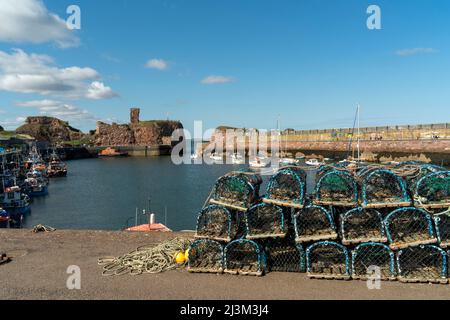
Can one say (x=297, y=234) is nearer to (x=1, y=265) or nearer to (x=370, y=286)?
(x=370, y=286)

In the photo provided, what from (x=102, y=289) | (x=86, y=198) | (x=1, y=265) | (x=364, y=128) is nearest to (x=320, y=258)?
(x=102, y=289)

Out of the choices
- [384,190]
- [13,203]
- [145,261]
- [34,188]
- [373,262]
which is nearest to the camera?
[373,262]

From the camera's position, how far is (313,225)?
721 cm

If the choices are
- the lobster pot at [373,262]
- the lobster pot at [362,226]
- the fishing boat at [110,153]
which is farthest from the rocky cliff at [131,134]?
the lobster pot at [373,262]

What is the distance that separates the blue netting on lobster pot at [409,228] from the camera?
6401 millimetres

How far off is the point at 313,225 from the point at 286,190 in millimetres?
1162

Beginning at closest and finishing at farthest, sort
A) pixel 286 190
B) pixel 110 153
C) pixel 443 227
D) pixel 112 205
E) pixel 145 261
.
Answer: pixel 443 227
pixel 145 261
pixel 286 190
pixel 112 205
pixel 110 153

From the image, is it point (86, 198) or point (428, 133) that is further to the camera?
point (428, 133)

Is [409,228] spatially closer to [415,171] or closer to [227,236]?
[415,171]

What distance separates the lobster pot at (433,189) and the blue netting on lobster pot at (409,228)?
455 millimetres

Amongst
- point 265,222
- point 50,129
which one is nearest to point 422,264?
point 265,222

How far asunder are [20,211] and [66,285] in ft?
98.8

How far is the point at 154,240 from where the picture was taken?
9.70m

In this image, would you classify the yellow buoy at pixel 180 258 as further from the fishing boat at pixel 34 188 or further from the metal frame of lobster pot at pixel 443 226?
the fishing boat at pixel 34 188
